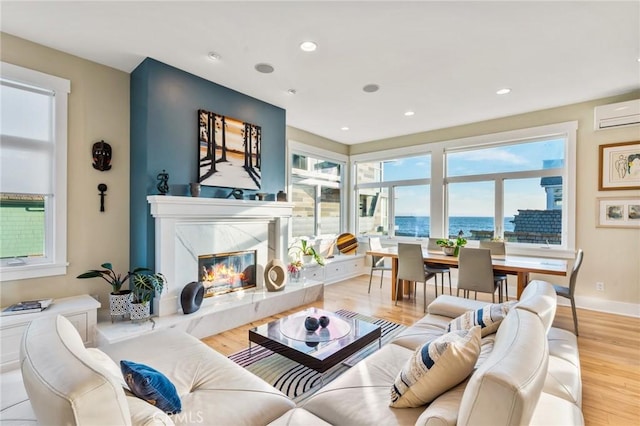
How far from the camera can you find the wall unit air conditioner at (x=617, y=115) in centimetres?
369

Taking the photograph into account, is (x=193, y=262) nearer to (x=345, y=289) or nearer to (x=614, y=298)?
(x=345, y=289)

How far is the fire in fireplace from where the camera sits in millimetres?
3528

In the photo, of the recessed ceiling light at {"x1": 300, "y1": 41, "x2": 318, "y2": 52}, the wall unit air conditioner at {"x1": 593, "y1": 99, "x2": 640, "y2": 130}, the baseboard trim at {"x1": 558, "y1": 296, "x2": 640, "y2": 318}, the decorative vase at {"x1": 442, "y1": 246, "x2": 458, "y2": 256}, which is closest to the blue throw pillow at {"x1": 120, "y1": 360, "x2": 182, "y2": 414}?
the recessed ceiling light at {"x1": 300, "y1": 41, "x2": 318, "y2": 52}

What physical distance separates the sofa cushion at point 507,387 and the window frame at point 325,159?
4.41 metres

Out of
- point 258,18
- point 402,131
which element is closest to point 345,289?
Result: point 402,131

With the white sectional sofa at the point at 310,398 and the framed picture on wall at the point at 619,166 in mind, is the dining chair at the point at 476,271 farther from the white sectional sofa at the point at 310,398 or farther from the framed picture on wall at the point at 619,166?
the framed picture on wall at the point at 619,166

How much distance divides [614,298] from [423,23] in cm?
435

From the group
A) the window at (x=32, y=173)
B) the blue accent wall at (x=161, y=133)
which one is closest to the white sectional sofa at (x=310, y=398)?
the blue accent wall at (x=161, y=133)

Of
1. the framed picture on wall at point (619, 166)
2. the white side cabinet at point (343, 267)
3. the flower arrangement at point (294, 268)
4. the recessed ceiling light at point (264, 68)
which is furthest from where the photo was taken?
the white side cabinet at point (343, 267)

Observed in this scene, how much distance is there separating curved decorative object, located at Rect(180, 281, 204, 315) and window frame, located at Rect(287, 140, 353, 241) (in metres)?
2.31

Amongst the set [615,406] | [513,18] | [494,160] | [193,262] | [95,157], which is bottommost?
[615,406]

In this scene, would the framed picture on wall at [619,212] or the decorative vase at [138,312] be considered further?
the framed picture on wall at [619,212]

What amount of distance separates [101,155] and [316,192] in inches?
143

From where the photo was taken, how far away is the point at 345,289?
16.8ft
